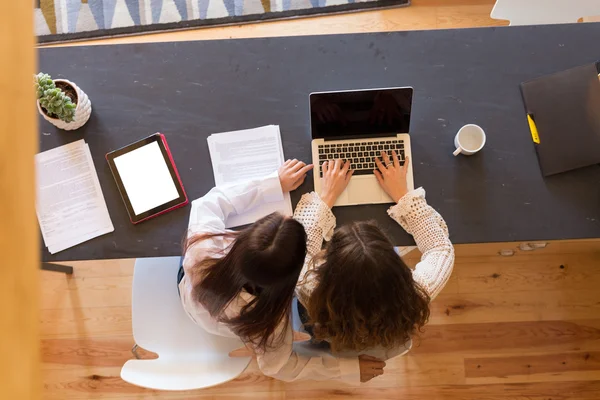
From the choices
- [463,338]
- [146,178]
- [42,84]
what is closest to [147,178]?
[146,178]

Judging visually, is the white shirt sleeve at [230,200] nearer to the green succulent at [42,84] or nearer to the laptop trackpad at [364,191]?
the laptop trackpad at [364,191]

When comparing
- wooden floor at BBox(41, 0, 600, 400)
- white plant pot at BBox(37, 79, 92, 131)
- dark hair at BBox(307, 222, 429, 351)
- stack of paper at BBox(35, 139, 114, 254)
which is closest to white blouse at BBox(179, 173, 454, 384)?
dark hair at BBox(307, 222, 429, 351)

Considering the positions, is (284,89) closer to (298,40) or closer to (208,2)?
(298,40)

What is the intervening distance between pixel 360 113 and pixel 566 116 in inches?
21.8

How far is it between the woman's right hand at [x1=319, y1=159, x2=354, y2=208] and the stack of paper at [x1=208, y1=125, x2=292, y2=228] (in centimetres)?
10

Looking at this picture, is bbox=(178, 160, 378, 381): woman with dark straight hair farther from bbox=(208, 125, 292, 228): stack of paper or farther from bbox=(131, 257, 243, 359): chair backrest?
bbox=(131, 257, 243, 359): chair backrest

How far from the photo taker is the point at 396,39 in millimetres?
1352

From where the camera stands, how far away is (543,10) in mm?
1570

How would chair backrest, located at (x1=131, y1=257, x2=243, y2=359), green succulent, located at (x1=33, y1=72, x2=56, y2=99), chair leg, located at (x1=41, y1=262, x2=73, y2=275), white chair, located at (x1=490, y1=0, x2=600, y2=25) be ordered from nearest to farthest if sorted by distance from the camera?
green succulent, located at (x1=33, y1=72, x2=56, y2=99)
chair backrest, located at (x1=131, y1=257, x2=243, y2=359)
white chair, located at (x1=490, y1=0, x2=600, y2=25)
chair leg, located at (x1=41, y1=262, x2=73, y2=275)

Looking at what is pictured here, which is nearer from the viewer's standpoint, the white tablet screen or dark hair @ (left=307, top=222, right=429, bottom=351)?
dark hair @ (left=307, top=222, right=429, bottom=351)

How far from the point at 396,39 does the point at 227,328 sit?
892 millimetres

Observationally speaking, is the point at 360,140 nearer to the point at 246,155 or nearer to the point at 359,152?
the point at 359,152

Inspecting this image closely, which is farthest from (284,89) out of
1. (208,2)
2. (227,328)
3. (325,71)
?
(208,2)

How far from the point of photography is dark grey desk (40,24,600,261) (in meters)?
1.25
